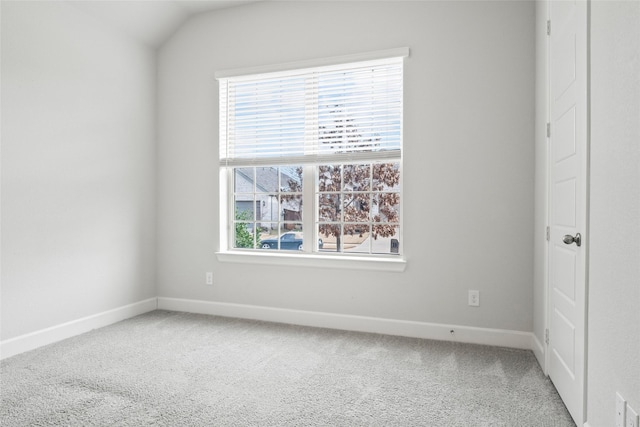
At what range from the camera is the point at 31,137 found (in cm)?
286

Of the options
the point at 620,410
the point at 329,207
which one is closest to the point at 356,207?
the point at 329,207

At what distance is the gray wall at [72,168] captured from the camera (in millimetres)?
2771

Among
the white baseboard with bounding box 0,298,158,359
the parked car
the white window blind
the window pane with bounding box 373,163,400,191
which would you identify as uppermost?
the white window blind

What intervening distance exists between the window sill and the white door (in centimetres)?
118

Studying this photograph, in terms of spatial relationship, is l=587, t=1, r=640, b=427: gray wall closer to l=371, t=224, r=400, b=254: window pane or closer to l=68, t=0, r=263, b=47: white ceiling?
l=371, t=224, r=400, b=254: window pane

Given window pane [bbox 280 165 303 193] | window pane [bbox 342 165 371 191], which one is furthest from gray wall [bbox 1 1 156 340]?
window pane [bbox 342 165 371 191]

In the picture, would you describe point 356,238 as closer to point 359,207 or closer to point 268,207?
point 359,207

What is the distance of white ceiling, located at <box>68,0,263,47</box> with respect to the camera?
3.34 metres

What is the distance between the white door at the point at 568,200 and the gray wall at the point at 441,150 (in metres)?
0.53

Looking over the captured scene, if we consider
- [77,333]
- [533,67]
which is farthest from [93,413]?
[533,67]

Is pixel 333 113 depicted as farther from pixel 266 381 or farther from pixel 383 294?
pixel 266 381

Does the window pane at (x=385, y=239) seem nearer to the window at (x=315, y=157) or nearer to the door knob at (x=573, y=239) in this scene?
the window at (x=315, y=157)

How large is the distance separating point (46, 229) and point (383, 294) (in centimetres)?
263

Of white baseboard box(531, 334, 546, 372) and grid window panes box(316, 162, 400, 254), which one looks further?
grid window panes box(316, 162, 400, 254)
